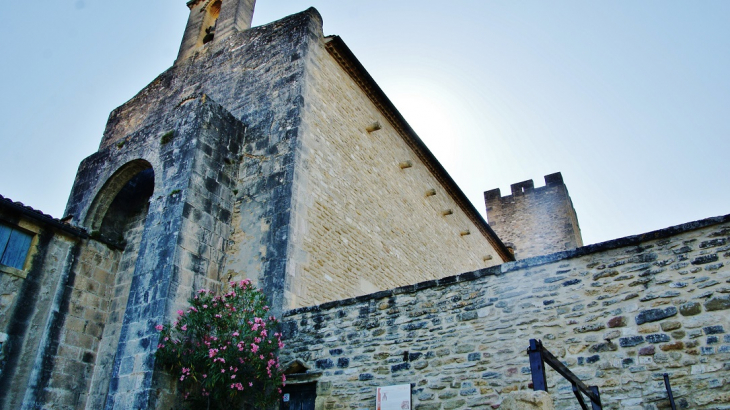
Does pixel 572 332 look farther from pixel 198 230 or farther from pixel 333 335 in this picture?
pixel 198 230

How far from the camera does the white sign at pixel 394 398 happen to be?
5.49 meters

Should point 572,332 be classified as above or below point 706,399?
above

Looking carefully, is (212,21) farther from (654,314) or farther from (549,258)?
(654,314)

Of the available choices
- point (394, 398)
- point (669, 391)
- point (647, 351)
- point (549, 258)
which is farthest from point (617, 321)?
point (394, 398)

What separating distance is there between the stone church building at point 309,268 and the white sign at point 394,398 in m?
0.12

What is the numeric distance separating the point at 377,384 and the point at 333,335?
0.86m

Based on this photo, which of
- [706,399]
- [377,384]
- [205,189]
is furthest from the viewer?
[205,189]

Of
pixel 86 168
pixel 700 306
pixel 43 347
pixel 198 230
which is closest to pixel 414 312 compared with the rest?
pixel 700 306

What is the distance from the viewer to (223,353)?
5.93 meters

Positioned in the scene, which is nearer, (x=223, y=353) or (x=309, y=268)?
(x=223, y=353)

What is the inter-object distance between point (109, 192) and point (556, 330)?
746 centimetres

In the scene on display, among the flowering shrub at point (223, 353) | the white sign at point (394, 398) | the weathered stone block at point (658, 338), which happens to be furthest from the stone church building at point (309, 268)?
the flowering shrub at point (223, 353)

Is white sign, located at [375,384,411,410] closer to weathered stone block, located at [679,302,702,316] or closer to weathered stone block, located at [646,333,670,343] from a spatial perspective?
weathered stone block, located at [646,333,670,343]

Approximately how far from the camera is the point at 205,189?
7.64 meters
